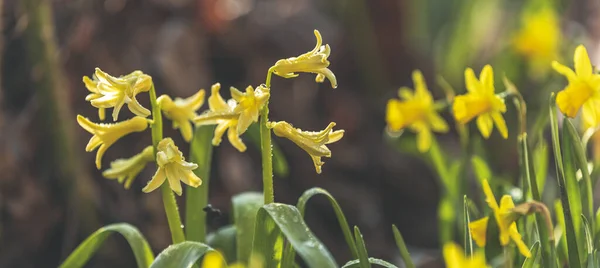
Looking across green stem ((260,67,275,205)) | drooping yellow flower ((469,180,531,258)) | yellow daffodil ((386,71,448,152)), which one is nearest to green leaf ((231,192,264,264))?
green stem ((260,67,275,205))

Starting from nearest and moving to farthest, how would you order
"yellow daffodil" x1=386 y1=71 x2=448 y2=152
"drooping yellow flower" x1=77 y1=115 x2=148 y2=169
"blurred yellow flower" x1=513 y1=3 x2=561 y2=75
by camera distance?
"drooping yellow flower" x1=77 y1=115 x2=148 y2=169 < "yellow daffodil" x1=386 y1=71 x2=448 y2=152 < "blurred yellow flower" x1=513 y1=3 x2=561 y2=75

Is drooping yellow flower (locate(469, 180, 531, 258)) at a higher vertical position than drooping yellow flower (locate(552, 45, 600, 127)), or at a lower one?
lower

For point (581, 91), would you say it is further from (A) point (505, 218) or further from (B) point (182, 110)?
(B) point (182, 110)

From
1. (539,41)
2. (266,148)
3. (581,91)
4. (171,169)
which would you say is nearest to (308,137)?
(266,148)

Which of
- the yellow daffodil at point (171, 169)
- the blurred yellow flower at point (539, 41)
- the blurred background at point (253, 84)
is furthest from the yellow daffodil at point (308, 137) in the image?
the blurred yellow flower at point (539, 41)

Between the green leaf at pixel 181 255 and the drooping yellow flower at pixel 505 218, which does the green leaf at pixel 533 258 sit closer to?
the drooping yellow flower at pixel 505 218

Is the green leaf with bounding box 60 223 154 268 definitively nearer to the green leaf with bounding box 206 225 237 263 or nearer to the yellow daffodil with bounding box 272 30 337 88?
the green leaf with bounding box 206 225 237 263

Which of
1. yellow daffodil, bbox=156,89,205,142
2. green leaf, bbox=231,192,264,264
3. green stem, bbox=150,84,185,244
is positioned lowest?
green leaf, bbox=231,192,264,264
